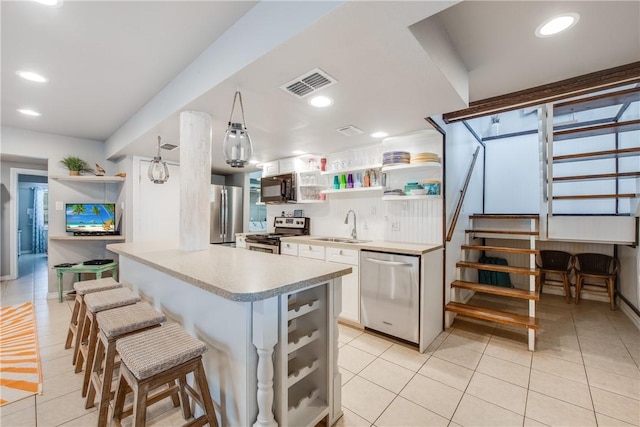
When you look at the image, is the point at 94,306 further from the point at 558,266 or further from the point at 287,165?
the point at 558,266

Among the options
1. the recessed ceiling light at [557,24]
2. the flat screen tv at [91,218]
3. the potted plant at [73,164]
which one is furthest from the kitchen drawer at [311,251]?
the potted plant at [73,164]

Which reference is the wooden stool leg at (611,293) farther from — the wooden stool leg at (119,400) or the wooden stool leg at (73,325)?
the wooden stool leg at (73,325)

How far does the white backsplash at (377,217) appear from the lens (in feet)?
10.0

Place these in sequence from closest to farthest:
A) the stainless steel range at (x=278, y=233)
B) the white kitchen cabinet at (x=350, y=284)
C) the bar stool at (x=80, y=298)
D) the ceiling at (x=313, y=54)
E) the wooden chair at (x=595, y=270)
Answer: the ceiling at (x=313, y=54) < the bar stool at (x=80, y=298) < the white kitchen cabinet at (x=350, y=284) < the wooden chair at (x=595, y=270) < the stainless steel range at (x=278, y=233)

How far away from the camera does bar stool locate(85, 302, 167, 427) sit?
1458 millimetres

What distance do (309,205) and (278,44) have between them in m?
3.07

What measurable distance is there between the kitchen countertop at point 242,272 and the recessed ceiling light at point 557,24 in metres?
1.90

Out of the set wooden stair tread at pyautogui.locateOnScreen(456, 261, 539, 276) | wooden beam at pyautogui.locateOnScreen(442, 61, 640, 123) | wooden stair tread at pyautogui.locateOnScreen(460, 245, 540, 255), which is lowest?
wooden stair tread at pyautogui.locateOnScreen(456, 261, 539, 276)

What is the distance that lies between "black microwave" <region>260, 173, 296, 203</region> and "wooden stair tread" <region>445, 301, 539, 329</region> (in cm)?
261

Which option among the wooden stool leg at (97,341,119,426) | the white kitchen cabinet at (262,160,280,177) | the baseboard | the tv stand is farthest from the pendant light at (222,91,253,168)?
the baseboard

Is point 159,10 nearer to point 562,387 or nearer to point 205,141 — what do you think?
point 205,141

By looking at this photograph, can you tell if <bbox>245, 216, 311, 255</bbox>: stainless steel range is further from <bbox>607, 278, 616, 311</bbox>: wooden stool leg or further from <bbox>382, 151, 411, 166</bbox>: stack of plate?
<bbox>607, 278, 616, 311</bbox>: wooden stool leg

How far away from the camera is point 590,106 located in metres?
2.91

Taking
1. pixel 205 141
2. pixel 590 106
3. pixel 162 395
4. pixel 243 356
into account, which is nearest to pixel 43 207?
pixel 205 141
